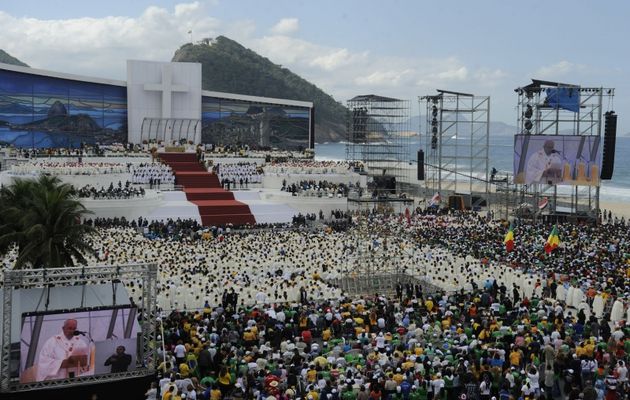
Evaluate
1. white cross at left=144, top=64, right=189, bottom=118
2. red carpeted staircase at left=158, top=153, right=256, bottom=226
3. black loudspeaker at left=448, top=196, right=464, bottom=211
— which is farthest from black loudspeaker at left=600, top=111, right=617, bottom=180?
white cross at left=144, top=64, right=189, bottom=118

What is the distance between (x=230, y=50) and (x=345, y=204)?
4505 inches

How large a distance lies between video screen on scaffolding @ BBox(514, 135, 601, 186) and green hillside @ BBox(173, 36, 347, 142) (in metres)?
99.9

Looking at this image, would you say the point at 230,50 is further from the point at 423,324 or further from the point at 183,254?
the point at 423,324

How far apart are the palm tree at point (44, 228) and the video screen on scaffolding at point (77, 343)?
17.5 feet

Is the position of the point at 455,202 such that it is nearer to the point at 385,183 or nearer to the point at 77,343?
the point at 385,183

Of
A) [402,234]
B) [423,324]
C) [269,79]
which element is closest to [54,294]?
[423,324]

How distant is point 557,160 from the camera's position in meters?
39.8

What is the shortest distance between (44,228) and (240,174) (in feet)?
97.5

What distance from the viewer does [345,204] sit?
4431 centimetres

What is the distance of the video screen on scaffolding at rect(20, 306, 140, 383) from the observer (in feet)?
48.5

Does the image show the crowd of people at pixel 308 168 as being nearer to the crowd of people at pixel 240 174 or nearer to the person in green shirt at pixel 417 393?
the crowd of people at pixel 240 174

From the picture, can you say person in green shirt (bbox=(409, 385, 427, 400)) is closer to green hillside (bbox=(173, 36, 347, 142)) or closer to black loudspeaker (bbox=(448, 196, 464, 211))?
black loudspeaker (bbox=(448, 196, 464, 211))

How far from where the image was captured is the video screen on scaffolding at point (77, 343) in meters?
14.8

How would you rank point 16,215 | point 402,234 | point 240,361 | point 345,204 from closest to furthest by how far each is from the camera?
point 240,361 < point 16,215 < point 402,234 < point 345,204
